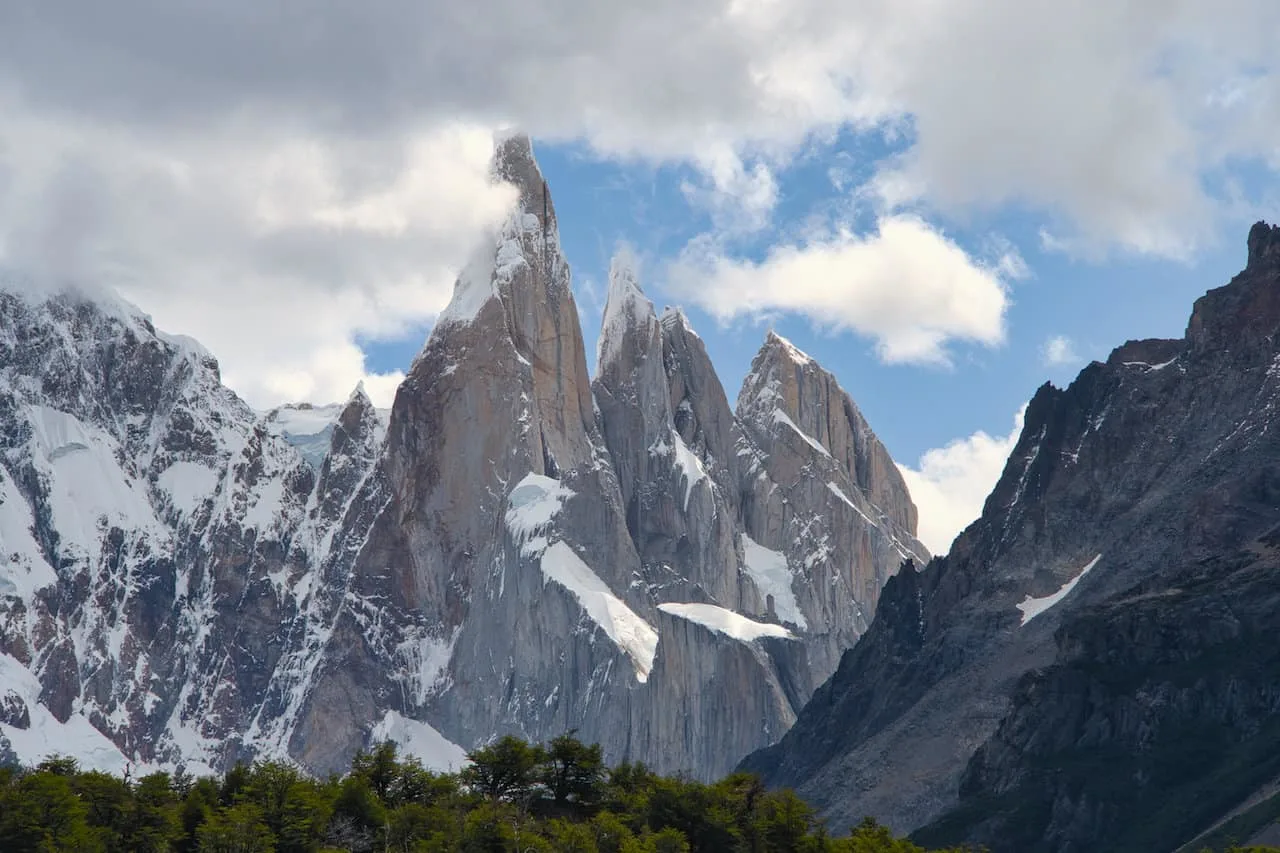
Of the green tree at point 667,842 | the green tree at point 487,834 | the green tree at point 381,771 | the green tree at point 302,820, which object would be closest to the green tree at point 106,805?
the green tree at point 302,820

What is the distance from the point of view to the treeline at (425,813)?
99562 mm

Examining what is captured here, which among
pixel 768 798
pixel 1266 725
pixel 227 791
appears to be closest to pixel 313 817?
pixel 227 791

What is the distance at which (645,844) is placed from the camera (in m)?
A: 99.7

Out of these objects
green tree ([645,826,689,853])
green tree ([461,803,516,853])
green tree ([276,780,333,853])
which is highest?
green tree ([276,780,333,853])

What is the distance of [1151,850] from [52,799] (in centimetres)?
11163

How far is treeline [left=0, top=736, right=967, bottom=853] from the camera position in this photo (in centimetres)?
9956

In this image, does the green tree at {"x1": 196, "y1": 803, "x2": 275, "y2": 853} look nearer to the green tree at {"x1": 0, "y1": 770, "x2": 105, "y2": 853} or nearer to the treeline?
the treeline

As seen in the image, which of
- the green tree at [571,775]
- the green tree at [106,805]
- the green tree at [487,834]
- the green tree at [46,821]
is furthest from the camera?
the green tree at [571,775]

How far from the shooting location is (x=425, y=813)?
106m

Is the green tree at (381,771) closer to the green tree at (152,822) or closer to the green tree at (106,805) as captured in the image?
the green tree at (152,822)

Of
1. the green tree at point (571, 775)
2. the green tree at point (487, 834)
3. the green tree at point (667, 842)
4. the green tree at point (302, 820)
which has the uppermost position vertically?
the green tree at point (571, 775)

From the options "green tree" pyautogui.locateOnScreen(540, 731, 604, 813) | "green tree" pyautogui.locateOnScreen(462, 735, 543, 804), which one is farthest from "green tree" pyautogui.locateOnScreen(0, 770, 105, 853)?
"green tree" pyautogui.locateOnScreen(540, 731, 604, 813)

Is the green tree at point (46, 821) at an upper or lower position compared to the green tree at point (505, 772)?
lower

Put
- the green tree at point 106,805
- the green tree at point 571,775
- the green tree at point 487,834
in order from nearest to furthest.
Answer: the green tree at point 487,834 → the green tree at point 106,805 → the green tree at point 571,775
